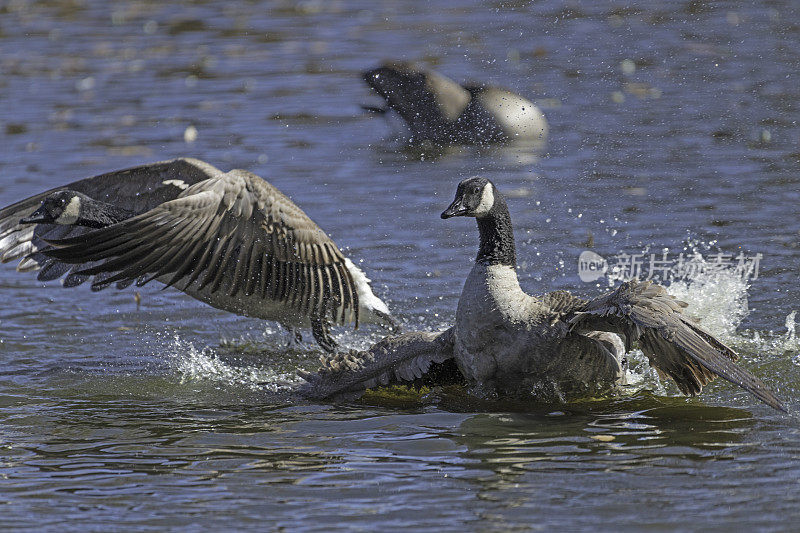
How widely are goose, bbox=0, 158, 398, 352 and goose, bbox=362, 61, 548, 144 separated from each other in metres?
4.98

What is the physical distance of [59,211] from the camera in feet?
25.0

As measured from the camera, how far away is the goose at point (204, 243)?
6.54 meters

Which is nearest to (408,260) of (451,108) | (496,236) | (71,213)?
(71,213)

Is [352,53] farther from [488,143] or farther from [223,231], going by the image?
[223,231]

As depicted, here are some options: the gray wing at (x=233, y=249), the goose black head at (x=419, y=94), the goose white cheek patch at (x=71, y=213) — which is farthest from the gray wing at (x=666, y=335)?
the goose black head at (x=419, y=94)

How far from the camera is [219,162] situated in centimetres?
1194

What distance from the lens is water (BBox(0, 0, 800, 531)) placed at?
5133 mm

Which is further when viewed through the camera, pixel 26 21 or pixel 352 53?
pixel 26 21

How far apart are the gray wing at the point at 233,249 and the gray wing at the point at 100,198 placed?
2.93 ft

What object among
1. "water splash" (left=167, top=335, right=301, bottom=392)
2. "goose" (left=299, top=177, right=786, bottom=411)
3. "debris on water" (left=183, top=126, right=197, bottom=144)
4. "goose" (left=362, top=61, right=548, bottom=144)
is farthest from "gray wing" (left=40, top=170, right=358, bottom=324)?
"debris on water" (left=183, top=126, right=197, bottom=144)

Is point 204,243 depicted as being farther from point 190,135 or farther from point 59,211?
point 190,135

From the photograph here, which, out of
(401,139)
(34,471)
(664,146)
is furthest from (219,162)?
(34,471)

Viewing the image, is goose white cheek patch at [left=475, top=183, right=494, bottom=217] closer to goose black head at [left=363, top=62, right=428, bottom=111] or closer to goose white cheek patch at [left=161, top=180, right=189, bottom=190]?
goose white cheek patch at [left=161, top=180, right=189, bottom=190]

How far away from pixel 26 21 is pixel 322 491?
56.3ft
